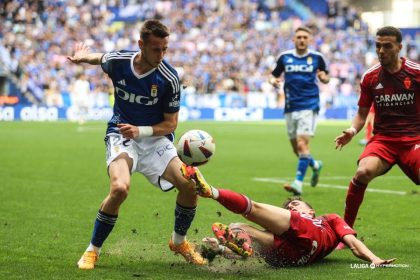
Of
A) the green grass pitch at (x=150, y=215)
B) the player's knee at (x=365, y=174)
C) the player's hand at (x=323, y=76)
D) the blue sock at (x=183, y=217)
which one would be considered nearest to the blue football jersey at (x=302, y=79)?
the player's hand at (x=323, y=76)

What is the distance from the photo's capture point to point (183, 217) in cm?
771

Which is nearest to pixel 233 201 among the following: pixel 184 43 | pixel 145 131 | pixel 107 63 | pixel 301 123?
Result: pixel 145 131

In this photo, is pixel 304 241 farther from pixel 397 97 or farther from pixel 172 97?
pixel 397 97

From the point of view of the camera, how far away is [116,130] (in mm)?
7574

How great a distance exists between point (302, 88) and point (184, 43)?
1291 inches

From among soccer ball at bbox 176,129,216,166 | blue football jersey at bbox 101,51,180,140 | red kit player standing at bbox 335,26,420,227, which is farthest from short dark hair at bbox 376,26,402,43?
blue football jersey at bbox 101,51,180,140

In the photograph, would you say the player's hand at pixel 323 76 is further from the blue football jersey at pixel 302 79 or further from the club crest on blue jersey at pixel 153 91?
the club crest on blue jersey at pixel 153 91

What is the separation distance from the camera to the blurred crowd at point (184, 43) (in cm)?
4216

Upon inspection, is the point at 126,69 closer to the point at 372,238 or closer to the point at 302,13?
the point at 372,238

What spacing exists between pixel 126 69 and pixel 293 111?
6811 mm

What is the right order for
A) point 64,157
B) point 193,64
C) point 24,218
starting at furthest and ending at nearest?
point 193,64, point 64,157, point 24,218

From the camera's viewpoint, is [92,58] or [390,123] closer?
[92,58]

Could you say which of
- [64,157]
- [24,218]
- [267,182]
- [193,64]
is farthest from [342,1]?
[24,218]

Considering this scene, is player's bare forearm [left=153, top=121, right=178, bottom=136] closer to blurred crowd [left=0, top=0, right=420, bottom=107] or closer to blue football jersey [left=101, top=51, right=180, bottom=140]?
blue football jersey [left=101, top=51, right=180, bottom=140]
